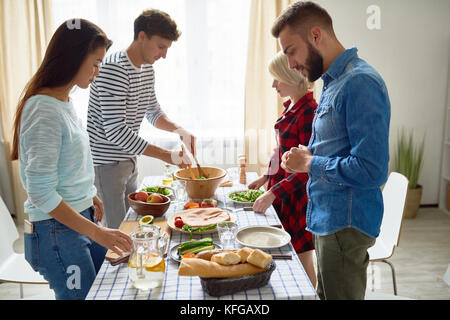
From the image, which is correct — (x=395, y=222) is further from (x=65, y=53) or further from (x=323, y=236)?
(x=65, y=53)

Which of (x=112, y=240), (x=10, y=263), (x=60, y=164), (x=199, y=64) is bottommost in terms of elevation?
(x=10, y=263)

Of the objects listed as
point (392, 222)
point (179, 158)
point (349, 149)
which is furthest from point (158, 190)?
point (392, 222)

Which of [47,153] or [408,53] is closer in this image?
[47,153]

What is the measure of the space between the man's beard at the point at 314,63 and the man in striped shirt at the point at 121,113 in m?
0.91

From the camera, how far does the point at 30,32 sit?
3.63 m

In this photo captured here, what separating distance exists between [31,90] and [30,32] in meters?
2.78

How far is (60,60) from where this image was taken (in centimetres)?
131

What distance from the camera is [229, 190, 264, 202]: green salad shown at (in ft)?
6.50

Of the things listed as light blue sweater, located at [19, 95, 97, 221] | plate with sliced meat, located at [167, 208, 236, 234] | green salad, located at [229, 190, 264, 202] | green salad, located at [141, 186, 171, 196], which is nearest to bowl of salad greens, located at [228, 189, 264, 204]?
green salad, located at [229, 190, 264, 202]

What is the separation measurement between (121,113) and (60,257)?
0.87 meters

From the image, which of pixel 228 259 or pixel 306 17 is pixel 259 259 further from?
pixel 306 17

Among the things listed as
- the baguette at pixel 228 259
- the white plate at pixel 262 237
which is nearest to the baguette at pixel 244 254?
the baguette at pixel 228 259

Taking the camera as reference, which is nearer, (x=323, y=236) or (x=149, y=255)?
(x=149, y=255)
